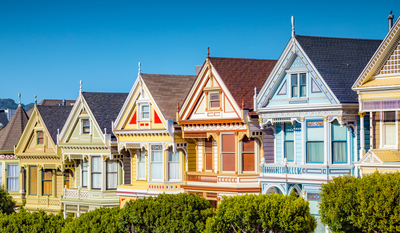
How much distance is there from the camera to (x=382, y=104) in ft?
97.0

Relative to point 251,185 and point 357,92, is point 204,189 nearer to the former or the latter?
point 251,185

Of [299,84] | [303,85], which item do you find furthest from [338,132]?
[299,84]

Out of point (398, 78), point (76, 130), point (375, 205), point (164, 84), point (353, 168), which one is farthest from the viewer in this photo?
point (76, 130)

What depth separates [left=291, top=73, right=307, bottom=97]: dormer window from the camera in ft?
109

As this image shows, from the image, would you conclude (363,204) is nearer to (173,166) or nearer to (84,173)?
(173,166)

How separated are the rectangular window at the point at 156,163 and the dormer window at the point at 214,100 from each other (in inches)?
196

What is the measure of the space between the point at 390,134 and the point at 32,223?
2076 centimetres

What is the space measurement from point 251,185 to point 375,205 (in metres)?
11.3

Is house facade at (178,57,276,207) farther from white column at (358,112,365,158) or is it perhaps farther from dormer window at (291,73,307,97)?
white column at (358,112,365,158)

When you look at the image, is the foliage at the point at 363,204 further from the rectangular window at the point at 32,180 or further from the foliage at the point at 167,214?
the rectangular window at the point at 32,180

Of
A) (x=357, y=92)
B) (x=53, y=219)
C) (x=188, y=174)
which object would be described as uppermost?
(x=357, y=92)

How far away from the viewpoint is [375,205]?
1013 inches

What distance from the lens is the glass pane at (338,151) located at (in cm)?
3225

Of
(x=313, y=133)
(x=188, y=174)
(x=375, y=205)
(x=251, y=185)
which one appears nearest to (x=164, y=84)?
(x=188, y=174)
